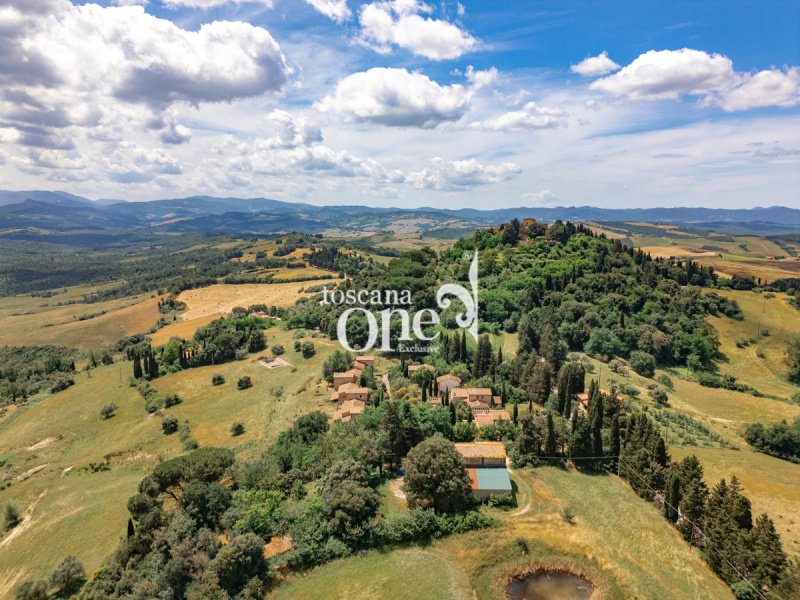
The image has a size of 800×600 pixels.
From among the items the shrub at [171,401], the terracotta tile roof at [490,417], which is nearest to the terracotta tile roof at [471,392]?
the terracotta tile roof at [490,417]

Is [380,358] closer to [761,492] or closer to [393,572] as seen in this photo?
[393,572]

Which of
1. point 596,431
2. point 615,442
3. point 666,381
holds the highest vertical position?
point 596,431

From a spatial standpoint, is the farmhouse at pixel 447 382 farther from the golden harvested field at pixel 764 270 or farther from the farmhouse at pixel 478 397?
the golden harvested field at pixel 764 270

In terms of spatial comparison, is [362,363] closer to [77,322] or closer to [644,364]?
[644,364]

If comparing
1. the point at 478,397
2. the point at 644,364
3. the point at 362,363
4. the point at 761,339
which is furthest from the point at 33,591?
the point at 761,339

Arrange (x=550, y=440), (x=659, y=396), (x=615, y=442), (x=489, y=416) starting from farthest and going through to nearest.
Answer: (x=659, y=396) < (x=489, y=416) < (x=615, y=442) < (x=550, y=440)

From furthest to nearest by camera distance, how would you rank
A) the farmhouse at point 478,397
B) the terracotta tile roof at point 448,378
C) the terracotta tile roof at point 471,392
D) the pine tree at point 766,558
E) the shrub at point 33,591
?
1. the terracotta tile roof at point 448,378
2. the terracotta tile roof at point 471,392
3. the farmhouse at point 478,397
4. the shrub at point 33,591
5. the pine tree at point 766,558

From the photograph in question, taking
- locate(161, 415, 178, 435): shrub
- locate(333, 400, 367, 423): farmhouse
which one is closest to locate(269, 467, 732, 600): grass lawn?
locate(333, 400, 367, 423): farmhouse
